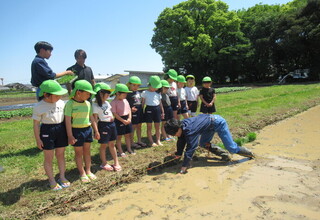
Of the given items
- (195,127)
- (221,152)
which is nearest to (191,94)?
(221,152)

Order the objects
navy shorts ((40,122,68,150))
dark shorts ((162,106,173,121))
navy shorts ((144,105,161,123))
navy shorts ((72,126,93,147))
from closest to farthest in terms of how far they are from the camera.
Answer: navy shorts ((40,122,68,150)) < navy shorts ((72,126,93,147)) < navy shorts ((144,105,161,123)) < dark shorts ((162,106,173,121))

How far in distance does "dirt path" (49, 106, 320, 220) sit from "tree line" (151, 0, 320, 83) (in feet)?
95.1

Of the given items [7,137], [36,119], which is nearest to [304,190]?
[36,119]

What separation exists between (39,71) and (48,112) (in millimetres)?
1109

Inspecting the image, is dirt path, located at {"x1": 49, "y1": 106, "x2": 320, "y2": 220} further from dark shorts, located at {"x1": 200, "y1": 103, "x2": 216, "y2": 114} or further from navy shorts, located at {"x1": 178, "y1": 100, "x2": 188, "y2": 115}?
navy shorts, located at {"x1": 178, "y1": 100, "x2": 188, "y2": 115}

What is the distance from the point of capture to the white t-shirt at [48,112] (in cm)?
345

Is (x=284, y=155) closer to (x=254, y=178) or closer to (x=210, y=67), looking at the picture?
(x=254, y=178)

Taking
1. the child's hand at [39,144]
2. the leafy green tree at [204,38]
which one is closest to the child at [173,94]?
the child's hand at [39,144]

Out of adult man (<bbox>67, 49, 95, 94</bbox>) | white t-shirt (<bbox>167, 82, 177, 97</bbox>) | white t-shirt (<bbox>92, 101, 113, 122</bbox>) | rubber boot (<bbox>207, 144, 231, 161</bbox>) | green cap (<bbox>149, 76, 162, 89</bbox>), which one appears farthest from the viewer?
white t-shirt (<bbox>167, 82, 177, 97</bbox>)

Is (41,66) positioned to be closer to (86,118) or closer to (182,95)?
(86,118)

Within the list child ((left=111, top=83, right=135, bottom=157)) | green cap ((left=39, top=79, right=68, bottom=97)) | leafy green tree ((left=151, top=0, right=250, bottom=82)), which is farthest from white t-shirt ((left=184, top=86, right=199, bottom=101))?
leafy green tree ((left=151, top=0, right=250, bottom=82))

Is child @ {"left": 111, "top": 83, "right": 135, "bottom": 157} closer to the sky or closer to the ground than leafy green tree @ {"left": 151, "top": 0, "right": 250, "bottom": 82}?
closer to the ground

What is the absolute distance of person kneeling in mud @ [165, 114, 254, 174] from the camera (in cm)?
425

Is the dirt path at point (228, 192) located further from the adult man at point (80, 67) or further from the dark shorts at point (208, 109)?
the adult man at point (80, 67)
